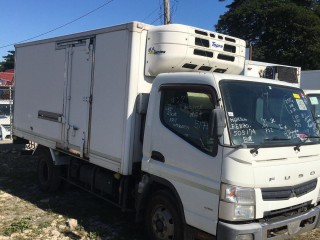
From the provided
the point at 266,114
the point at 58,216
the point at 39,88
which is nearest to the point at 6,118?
the point at 39,88

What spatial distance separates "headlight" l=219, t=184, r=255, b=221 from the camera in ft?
13.4

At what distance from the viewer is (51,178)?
7.84 metres

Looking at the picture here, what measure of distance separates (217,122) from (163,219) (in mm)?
1693

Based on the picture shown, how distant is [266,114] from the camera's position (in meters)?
4.59

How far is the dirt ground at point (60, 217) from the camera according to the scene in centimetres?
580

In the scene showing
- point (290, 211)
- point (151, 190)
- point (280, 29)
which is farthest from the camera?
point (280, 29)

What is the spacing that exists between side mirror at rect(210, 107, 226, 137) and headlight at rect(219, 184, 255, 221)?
1.89ft

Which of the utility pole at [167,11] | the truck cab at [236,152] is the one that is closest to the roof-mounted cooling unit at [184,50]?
the truck cab at [236,152]

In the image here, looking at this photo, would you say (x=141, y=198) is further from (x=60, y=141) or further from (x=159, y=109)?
(x=60, y=141)

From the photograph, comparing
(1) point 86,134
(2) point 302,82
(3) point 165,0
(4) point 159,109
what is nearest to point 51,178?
(1) point 86,134

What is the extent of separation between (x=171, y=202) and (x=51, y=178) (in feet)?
12.2

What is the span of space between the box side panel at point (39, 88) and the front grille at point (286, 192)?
13.9 feet

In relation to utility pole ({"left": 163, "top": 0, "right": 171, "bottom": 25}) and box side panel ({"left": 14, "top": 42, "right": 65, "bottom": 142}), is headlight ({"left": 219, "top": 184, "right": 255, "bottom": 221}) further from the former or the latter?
utility pole ({"left": 163, "top": 0, "right": 171, "bottom": 25})

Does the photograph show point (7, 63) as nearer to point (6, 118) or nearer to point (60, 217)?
point (6, 118)
